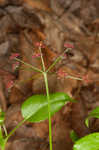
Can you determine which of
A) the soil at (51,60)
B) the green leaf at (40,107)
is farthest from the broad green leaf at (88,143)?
the soil at (51,60)

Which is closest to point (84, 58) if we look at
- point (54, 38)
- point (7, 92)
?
point (54, 38)

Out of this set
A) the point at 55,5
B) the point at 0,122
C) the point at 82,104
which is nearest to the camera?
the point at 0,122

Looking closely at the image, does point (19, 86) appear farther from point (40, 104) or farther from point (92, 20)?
point (92, 20)

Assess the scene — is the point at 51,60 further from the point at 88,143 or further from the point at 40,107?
the point at 88,143

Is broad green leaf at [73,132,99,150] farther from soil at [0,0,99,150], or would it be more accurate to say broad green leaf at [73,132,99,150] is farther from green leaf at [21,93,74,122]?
soil at [0,0,99,150]

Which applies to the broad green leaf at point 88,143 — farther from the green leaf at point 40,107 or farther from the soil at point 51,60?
the soil at point 51,60

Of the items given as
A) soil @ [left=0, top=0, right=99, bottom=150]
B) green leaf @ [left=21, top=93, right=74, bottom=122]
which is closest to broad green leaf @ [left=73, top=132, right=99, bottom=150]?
green leaf @ [left=21, top=93, right=74, bottom=122]

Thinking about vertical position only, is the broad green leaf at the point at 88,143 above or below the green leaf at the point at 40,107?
below
